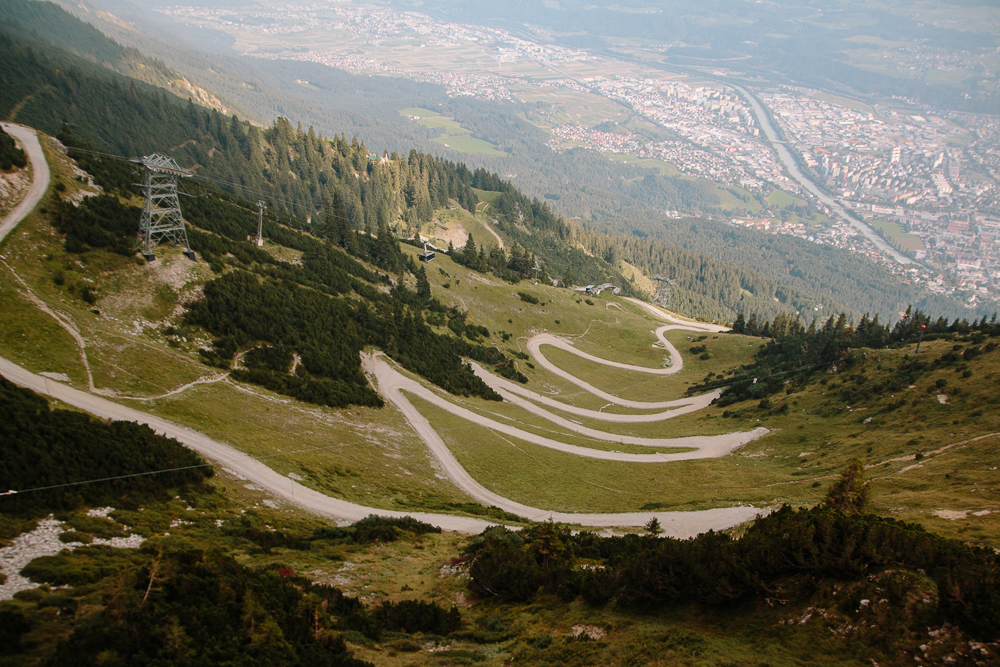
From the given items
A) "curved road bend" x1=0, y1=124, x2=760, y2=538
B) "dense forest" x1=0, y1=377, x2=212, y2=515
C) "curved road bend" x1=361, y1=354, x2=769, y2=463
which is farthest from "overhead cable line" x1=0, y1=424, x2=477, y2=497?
"curved road bend" x1=361, y1=354, x2=769, y2=463

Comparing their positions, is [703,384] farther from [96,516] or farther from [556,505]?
[96,516]

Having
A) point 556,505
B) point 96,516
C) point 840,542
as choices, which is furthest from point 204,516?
point 840,542

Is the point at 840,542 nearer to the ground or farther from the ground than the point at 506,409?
farther from the ground

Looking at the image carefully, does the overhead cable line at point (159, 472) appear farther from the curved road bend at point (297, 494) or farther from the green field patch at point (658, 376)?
the green field patch at point (658, 376)

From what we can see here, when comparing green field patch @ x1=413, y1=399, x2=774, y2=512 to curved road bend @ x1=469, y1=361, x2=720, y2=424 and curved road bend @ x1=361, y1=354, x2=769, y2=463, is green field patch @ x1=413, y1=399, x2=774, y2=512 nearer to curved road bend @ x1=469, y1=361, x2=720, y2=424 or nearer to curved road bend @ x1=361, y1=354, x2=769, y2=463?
curved road bend @ x1=361, y1=354, x2=769, y2=463

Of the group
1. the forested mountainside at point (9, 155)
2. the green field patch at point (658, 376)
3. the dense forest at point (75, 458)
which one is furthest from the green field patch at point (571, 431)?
the forested mountainside at point (9, 155)

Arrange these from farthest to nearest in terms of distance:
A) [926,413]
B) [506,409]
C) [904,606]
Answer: [506,409] → [926,413] → [904,606]

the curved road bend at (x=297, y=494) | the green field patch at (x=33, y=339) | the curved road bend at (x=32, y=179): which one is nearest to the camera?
the curved road bend at (x=297, y=494)
